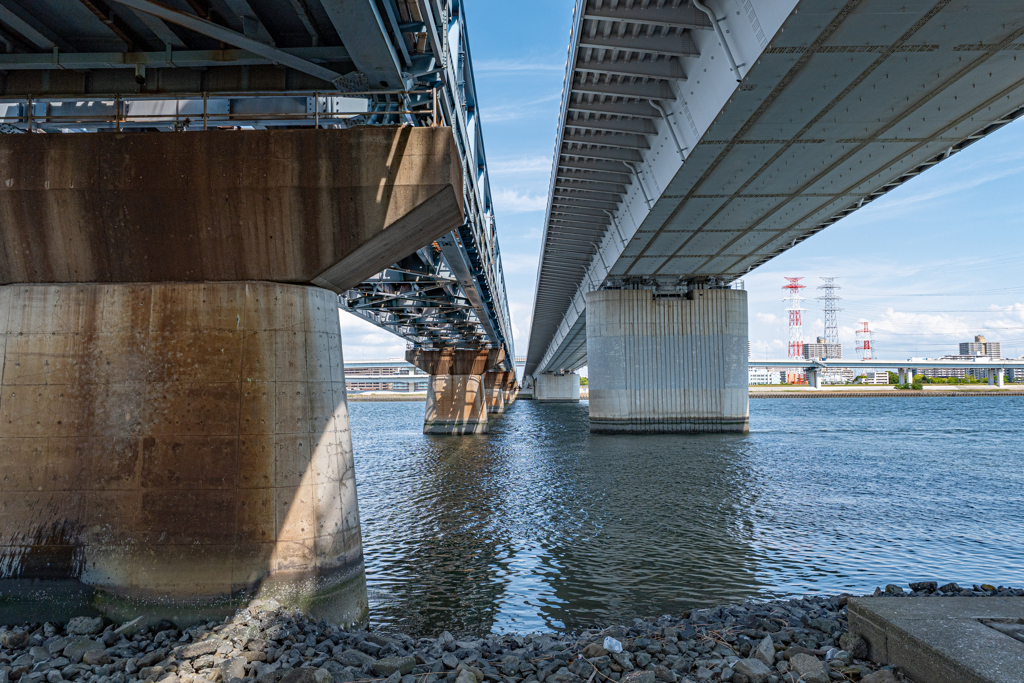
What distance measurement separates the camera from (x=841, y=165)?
2141cm

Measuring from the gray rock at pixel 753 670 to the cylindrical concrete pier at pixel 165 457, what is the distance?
4.83m

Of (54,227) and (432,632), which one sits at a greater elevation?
(54,227)

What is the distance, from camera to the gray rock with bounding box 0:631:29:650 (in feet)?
23.2

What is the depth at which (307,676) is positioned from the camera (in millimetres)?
6078

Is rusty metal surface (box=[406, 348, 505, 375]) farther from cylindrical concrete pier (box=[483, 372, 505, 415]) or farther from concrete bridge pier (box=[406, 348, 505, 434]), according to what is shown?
cylindrical concrete pier (box=[483, 372, 505, 415])

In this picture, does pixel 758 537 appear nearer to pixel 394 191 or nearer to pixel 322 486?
pixel 322 486

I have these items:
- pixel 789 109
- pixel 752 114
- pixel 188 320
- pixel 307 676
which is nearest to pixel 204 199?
pixel 188 320

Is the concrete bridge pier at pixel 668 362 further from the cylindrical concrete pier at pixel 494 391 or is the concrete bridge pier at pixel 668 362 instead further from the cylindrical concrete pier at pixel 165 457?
the cylindrical concrete pier at pixel 494 391

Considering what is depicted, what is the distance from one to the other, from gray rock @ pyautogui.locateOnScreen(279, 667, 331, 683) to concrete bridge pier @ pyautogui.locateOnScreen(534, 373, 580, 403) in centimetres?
12959

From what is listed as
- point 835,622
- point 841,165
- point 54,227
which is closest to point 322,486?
point 54,227

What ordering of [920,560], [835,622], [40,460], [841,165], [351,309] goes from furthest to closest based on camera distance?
[351,309], [841,165], [920,560], [40,460], [835,622]

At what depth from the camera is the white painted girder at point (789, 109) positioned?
501 inches

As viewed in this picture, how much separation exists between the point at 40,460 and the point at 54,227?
9.68 feet

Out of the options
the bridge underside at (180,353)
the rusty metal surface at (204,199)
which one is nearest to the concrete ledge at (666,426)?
the bridge underside at (180,353)
